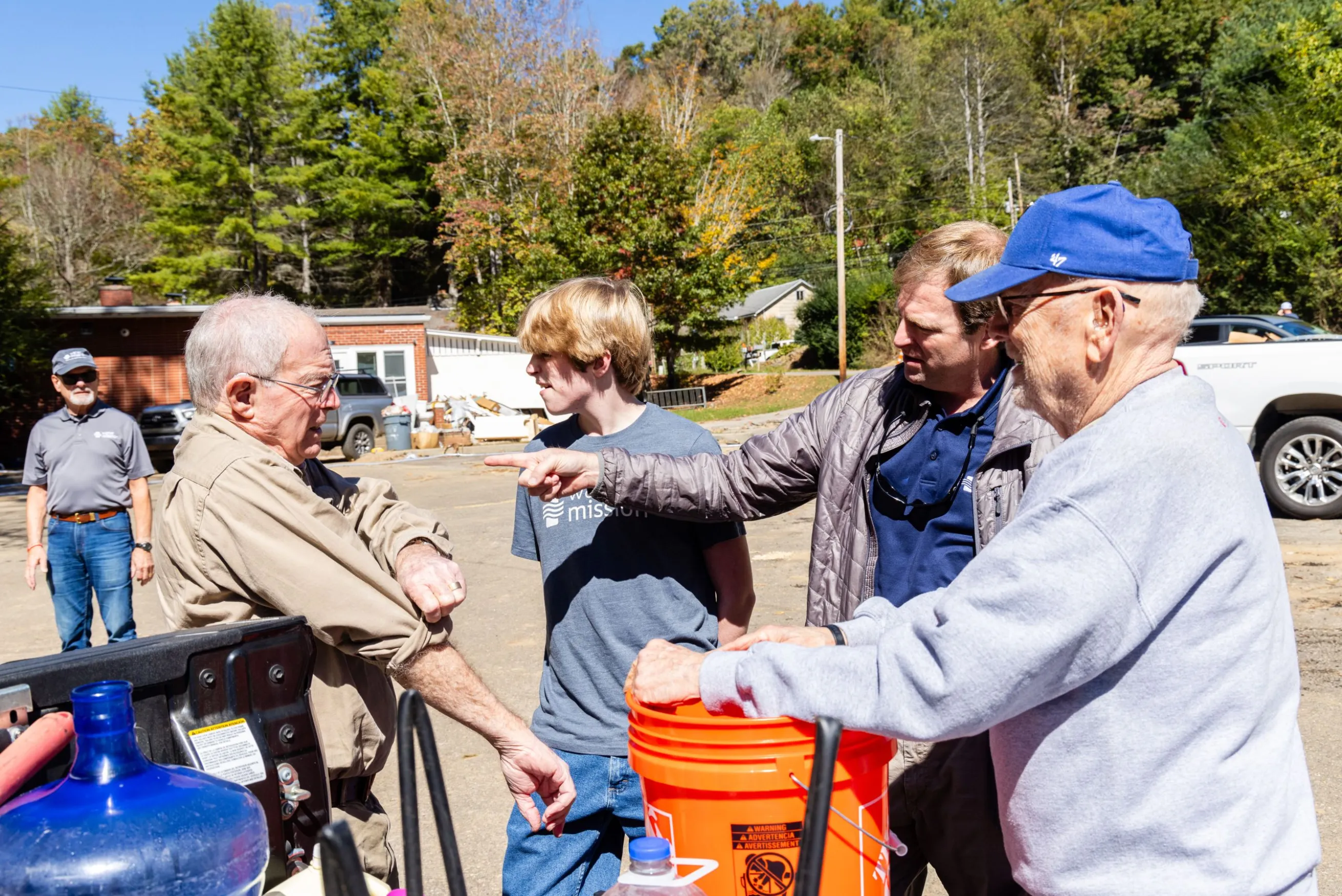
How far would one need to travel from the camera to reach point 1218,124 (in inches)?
1826

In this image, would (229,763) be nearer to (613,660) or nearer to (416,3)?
(613,660)

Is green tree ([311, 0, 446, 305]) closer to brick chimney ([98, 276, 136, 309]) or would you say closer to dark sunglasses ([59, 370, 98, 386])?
brick chimney ([98, 276, 136, 309])

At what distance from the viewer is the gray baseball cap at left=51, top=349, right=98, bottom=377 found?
6543 mm

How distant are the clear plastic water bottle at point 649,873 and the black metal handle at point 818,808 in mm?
354

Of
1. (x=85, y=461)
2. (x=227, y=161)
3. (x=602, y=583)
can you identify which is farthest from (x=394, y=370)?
(x=602, y=583)

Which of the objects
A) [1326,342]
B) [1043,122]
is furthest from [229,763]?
[1043,122]

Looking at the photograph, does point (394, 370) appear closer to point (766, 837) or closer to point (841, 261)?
point (841, 261)

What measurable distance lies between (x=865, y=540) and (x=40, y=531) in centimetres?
592

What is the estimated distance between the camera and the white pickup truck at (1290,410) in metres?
9.55

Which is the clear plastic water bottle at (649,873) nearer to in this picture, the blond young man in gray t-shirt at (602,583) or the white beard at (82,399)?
the blond young man in gray t-shirt at (602,583)

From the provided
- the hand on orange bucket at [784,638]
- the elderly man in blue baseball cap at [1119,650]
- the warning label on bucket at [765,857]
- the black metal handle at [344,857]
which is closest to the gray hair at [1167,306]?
the elderly man in blue baseball cap at [1119,650]

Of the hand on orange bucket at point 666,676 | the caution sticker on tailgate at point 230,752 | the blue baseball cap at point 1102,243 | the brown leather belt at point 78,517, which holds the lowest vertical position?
the brown leather belt at point 78,517

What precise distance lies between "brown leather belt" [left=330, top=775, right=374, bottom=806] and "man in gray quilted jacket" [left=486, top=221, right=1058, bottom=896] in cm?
79

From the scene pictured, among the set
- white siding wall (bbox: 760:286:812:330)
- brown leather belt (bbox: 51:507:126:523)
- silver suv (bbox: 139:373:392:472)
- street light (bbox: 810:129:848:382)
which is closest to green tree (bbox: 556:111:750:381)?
street light (bbox: 810:129:848:382)
